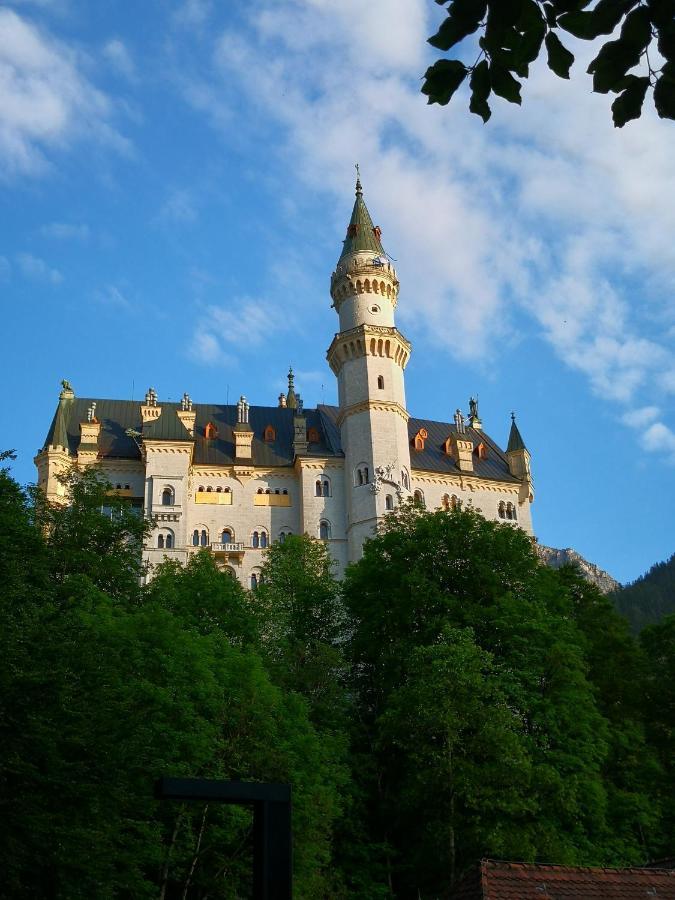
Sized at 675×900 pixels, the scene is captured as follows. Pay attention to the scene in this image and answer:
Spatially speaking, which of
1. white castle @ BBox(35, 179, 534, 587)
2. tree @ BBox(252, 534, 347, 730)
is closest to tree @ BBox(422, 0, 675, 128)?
tree @ BBox(252, 534, 347, 730)

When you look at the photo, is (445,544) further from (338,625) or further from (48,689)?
(48,689)

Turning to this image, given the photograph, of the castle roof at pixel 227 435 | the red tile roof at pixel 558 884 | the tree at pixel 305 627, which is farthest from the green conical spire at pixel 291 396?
the red tile roof at pixel 558 884

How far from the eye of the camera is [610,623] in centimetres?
4488

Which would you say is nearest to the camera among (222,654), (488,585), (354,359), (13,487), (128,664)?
(128,664)

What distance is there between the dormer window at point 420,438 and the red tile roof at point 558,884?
57.3 metres

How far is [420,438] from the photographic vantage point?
76188 mm

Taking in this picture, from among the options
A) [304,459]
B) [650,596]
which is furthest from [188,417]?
[650,596]

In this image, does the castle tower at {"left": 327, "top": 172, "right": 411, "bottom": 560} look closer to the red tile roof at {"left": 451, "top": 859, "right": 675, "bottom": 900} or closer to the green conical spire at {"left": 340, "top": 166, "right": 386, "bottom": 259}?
the green conical spire at {"left": 340, "top": 166, "right": 386, "bottom": 259}

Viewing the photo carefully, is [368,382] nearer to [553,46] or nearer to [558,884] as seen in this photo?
[558,884]

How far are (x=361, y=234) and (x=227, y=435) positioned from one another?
1847 cm

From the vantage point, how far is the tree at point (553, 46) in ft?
21.3

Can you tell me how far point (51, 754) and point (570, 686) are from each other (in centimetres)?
2131

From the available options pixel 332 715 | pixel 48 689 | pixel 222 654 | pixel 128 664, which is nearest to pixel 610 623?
pixel 332 715

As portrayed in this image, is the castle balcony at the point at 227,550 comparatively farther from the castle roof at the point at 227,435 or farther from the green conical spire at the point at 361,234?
the green conical spire at the point at 361,234
